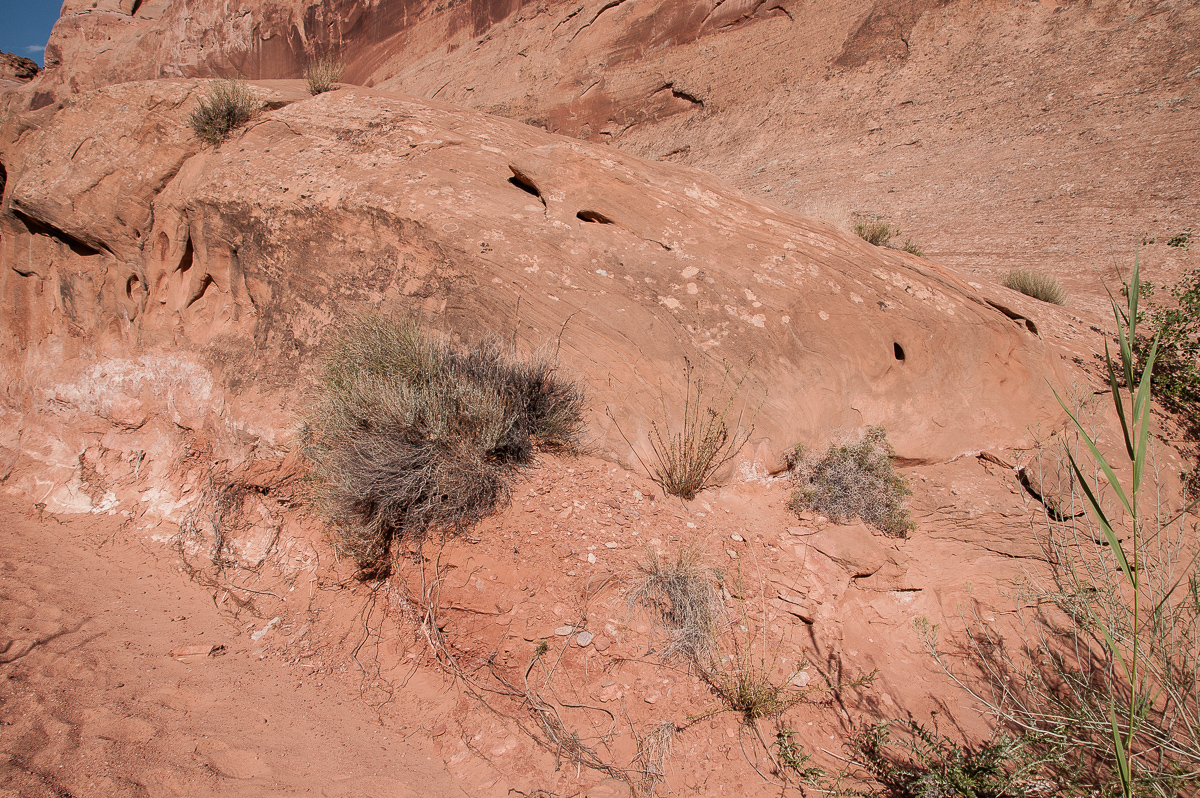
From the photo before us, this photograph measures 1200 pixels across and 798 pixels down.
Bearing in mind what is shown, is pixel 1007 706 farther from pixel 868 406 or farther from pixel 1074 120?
pixel 1074 120

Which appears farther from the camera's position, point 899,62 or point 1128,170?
point 899,62

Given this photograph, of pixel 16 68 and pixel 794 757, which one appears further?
pixel 16 68

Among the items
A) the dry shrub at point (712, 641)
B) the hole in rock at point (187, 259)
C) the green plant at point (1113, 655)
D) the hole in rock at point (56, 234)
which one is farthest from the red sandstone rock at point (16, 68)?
the green plant at point (1113, 655)

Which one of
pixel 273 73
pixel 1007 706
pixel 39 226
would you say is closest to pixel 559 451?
pixel 1007 706

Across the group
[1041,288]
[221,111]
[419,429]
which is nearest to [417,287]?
[419,429]

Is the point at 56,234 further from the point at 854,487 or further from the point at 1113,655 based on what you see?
the point at 1113,655

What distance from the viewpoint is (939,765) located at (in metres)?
2.36

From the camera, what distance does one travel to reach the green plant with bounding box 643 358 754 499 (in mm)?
3510

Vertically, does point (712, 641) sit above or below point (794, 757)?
above

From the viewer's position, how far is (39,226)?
174 inches

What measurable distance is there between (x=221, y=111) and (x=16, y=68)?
3304 centimetres

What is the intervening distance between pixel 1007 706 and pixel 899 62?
48.0 feet

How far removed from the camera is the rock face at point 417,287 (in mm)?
3750

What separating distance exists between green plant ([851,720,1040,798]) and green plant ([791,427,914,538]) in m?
1.22
